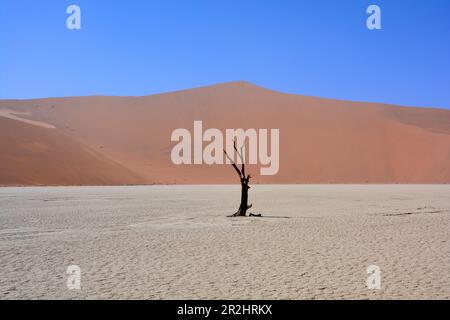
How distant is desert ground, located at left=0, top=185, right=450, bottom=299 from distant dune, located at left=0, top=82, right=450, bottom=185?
102ft

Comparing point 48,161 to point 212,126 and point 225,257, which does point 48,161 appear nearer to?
point 212,126

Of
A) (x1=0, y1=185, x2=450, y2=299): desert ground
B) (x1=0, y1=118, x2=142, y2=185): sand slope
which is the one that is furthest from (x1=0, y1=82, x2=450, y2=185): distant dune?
(x1=0, y1=185, x2=450, y2=299): desert ground

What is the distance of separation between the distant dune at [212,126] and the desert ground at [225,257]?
31190mm

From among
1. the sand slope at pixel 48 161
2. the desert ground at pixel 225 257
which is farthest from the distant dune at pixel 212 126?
the desert ground at pixel 225 257

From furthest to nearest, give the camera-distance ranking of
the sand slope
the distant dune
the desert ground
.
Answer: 1. the distant dune
2. the sand slope
3. the desert ground

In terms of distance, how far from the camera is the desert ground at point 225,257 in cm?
609

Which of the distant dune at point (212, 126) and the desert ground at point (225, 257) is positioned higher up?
the distant dune at point (212, 126)

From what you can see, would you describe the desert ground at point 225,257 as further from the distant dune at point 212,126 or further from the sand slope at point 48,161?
the distant dune at point 212,126

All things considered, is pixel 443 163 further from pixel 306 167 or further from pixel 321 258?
pixel 321 258

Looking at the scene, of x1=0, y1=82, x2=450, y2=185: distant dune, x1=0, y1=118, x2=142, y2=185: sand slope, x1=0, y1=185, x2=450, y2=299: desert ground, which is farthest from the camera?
x1=0, y1=82, x2=450, y2=185: distant dune

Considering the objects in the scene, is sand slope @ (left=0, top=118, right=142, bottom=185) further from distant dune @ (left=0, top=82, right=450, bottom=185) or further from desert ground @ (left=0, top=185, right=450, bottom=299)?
desert ground @ (left=0, top=185, right=450, bottom=299)

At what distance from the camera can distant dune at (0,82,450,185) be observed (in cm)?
4841

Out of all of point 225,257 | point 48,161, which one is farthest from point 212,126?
point 225,257
